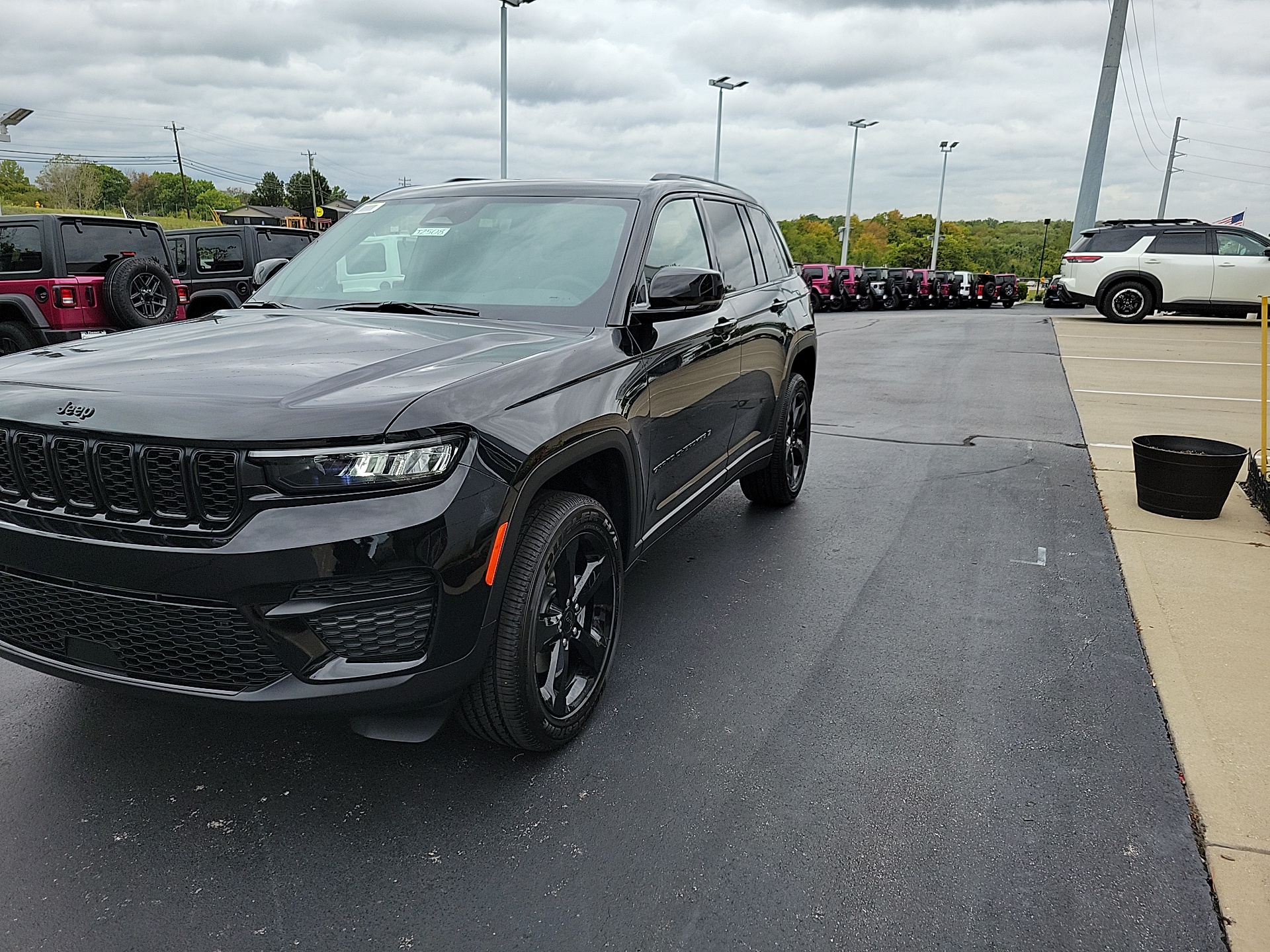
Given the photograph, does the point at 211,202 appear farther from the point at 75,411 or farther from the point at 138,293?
the point at 75,411

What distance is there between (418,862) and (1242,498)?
237 inches

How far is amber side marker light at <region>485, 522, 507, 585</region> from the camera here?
2.52 metres

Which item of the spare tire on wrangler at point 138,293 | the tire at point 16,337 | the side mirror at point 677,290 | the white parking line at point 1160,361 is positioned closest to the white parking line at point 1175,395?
the white parking line at point 1160,361

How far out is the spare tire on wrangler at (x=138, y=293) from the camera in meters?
10.1

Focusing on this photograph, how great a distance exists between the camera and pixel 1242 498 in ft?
20.7

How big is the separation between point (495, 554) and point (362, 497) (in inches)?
15.6

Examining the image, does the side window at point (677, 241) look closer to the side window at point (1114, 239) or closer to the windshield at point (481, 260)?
the windshield at point (481, 260)

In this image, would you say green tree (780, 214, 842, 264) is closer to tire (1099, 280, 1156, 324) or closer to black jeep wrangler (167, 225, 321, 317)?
tire (1099, 280, 1156, 324)

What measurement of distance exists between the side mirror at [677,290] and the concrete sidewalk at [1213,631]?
2.26 meters

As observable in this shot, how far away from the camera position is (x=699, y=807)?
2795mm

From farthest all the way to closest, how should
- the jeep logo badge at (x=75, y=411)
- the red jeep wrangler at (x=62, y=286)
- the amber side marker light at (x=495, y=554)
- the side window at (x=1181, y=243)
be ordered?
the side window at (x=1181, y=243)
the red jeep wrangler at (x=62, y=286)
the amber side marker light at (x=495, y=554)
the jeep logo badge at (x=75, y=411)

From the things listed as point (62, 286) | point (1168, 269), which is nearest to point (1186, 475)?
point (62, 286)

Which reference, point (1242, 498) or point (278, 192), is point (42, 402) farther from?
A: point (278, 192)

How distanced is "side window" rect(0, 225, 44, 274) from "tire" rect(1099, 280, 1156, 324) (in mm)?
19734
